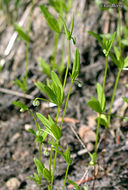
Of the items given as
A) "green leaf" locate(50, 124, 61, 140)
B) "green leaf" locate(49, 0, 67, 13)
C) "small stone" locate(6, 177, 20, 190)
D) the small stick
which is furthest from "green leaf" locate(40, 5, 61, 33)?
"small stone" locate(6, 177, 20, 190)

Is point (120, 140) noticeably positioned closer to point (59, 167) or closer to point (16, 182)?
point (59, 167)

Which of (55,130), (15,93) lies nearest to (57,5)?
(15,93)

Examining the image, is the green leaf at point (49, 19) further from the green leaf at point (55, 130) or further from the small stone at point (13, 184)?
the small stone at point (13, 184)

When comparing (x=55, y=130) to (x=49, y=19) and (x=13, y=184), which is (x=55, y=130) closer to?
(x=13, y=184)

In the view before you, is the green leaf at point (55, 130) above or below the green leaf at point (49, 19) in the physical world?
below

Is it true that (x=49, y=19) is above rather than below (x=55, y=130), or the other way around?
above

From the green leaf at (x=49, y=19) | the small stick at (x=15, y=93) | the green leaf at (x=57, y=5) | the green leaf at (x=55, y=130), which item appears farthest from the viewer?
the small stick at (x=15, y=93)

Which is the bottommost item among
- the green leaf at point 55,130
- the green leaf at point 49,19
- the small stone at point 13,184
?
the small stone at point 13,184

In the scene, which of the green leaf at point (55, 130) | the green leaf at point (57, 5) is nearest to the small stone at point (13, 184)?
the green leaf at point (55, 130)

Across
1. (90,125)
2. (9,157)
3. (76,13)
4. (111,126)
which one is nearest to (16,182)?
(9,157)
